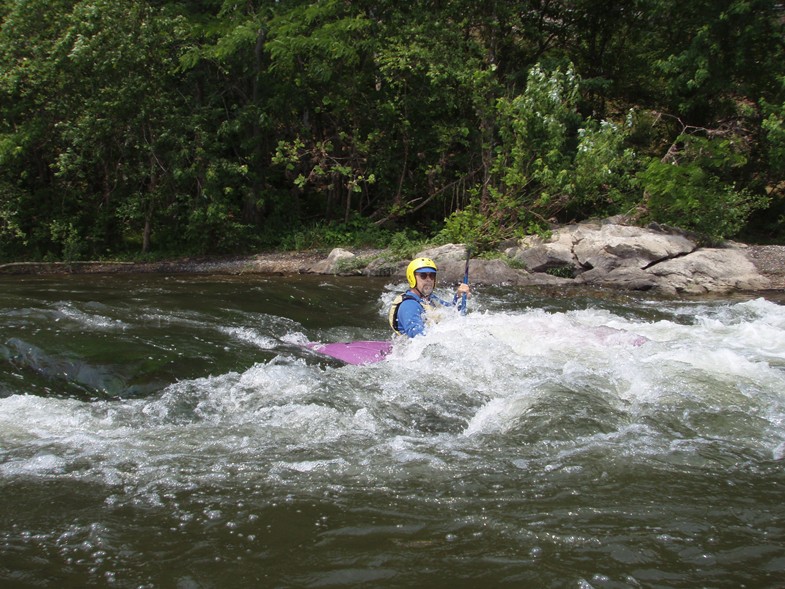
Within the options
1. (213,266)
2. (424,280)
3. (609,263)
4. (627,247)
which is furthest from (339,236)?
(424,280)

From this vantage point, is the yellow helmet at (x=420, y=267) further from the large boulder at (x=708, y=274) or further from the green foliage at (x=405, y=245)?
the green foliage at (x=405, y=245)

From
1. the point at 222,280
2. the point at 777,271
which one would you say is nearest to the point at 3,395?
the point at 222,280

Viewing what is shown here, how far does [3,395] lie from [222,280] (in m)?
7.42

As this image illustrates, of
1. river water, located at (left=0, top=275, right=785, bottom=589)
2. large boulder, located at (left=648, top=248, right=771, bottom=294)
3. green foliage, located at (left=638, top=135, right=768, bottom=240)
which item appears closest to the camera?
river water, located at (left=0, top=275, right=785, bottom=589)

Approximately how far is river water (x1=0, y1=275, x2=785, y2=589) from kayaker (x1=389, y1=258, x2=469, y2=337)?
0.18 meters

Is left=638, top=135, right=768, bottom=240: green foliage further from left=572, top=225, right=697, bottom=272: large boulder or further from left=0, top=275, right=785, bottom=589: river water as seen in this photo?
left=0, top=275, right=785, bottom=589: river water

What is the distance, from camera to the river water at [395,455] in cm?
302

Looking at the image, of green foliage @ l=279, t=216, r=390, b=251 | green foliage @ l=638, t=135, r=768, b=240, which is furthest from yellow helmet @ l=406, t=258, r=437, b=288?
green foliage @ l=279, t=216, r=390, b=251

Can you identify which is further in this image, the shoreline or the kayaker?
the shoreline

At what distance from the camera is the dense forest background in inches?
545

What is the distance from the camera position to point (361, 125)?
54.9ft

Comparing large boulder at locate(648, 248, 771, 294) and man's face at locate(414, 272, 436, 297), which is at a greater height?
man's face at locate(414, 272, 436, 297)

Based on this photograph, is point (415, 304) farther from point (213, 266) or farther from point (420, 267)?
point (213, 266)

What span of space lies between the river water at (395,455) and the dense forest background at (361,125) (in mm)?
7165
